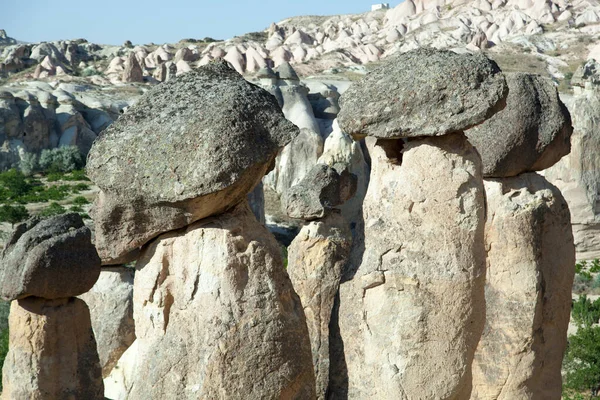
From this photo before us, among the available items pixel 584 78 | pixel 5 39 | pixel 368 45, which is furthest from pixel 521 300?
pixel 5 39

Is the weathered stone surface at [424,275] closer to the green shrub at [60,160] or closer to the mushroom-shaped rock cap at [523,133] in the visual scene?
the mushroom-shaped rock cap at [523,133]

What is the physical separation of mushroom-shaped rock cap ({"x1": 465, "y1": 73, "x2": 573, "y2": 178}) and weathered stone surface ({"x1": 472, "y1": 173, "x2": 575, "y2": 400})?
0.17m

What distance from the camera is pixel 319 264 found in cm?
696

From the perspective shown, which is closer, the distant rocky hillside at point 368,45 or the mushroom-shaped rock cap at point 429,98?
the mushroom-shaped rock cap at point 429,98

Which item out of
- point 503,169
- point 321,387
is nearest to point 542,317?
point 503,169

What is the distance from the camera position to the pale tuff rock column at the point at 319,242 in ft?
21.6

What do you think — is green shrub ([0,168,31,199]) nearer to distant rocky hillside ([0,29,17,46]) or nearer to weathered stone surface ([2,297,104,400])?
weathered stone surface ([2,297,104,400])

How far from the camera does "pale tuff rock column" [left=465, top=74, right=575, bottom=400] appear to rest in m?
5.07

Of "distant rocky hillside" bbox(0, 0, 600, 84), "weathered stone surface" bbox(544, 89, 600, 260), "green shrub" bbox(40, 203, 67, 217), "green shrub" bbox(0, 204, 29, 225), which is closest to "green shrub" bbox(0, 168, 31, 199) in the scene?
"green shrub" bbox(40, 203, 67, 217)

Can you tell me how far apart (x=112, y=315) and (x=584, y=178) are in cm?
1152

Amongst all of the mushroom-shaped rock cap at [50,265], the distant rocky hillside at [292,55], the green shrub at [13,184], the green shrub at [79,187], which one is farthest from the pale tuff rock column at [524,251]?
the distant rocky hillside at [292,55]

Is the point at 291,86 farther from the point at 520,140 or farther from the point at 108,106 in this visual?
the point at 520,140

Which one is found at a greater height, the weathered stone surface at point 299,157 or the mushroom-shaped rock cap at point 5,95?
the mushroom-shaped rock cap at point 5,95

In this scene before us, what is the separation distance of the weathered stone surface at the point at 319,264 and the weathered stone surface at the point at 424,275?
2.24m
